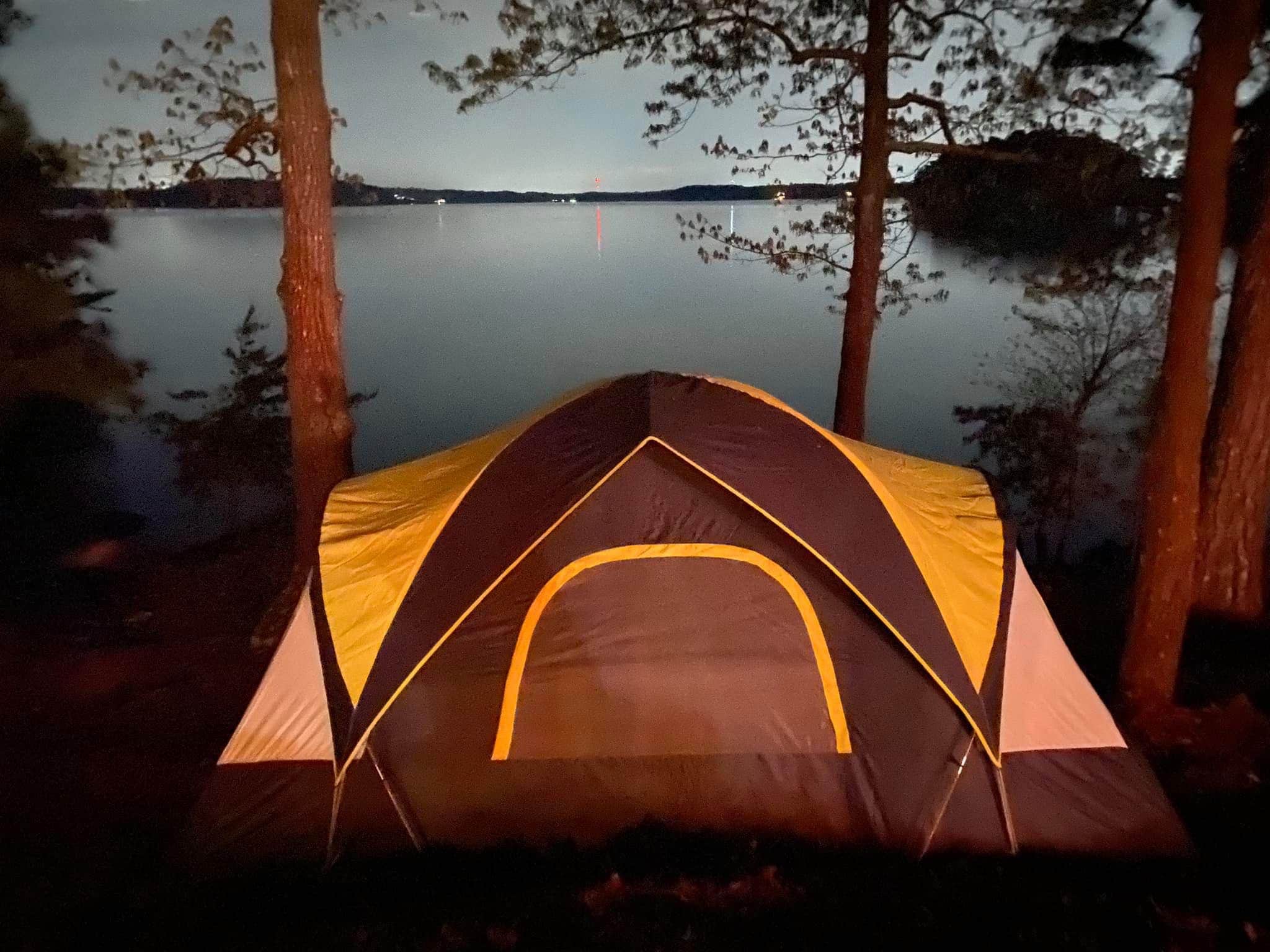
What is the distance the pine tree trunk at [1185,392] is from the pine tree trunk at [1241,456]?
3.82 feet

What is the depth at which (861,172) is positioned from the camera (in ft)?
24.3

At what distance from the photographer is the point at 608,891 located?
10.9 ft

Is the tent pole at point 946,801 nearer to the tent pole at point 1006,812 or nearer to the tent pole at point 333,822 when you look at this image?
the tent pole at point 1006,812

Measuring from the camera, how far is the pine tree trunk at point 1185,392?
396cm

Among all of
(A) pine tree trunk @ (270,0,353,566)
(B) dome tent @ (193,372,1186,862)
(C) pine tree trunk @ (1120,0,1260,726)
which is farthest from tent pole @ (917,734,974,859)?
(A) pine tree trunk @ (270,0,353,566)

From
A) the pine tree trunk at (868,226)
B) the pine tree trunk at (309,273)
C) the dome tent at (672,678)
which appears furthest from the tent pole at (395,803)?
the pine tree trunk at (868,226)

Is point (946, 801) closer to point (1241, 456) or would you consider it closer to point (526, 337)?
point (1241, 456)

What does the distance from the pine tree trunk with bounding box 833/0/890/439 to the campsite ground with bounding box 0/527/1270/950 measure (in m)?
4.23

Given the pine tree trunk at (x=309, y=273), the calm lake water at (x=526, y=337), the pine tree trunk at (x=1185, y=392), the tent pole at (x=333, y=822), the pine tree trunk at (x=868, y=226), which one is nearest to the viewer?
the tent pole at (x=333, y=822)

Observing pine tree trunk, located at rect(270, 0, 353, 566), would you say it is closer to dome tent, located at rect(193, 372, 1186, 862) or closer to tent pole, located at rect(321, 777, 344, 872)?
dome tent, located at rect(193, 372, 1186, 862)

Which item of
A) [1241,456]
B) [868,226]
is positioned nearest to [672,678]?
[1241,456]

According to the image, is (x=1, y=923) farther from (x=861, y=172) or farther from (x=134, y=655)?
(x=861, y=172)

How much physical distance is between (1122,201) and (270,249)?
64098 mm

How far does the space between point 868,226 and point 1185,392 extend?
12.2ft
